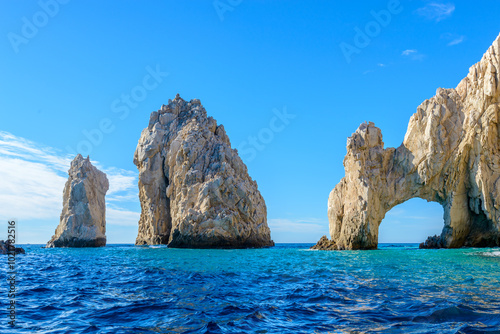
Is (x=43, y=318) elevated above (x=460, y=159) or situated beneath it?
situated beneath

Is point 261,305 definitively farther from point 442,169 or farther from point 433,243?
point 433,243

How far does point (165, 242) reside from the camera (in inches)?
2970

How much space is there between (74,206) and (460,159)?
69844 millimetres

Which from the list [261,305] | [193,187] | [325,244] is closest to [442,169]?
[325,244]

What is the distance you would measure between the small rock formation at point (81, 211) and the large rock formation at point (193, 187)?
941 centimetres

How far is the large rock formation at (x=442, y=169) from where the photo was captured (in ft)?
142

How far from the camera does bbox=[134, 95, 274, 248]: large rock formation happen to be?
61656mm

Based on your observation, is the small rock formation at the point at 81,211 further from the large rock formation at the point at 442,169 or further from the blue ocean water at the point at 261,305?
the blue ocean water at the point at 261,305

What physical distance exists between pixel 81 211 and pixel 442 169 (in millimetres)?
65981

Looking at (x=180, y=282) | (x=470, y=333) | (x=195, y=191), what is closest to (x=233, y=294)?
(x=180, y=282)

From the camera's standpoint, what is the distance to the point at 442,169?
46.8m

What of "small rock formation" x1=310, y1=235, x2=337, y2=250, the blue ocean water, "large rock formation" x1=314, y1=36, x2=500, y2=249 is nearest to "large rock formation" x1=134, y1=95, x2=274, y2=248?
"small rock formation" x1=310, y1=235, x2=337, y2=250

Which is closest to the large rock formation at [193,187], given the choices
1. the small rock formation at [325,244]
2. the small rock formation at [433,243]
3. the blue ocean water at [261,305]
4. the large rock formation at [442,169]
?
the small rock formation at [325,244]

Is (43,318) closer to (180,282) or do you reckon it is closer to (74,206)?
(180,282)
